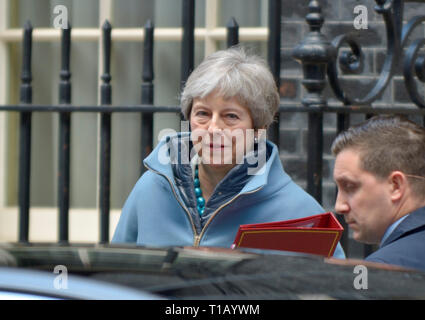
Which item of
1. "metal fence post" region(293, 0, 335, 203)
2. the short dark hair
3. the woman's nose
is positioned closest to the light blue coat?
the woman's nose

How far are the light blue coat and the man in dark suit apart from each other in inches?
9.3

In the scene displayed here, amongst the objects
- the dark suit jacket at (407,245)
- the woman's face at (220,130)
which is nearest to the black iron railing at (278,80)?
the woman's face at (220,130)

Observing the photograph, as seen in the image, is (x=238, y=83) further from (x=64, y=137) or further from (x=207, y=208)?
(x=64, y=137)

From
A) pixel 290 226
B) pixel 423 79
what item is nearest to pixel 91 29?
pixel 423 79

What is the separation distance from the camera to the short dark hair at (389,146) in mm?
2541

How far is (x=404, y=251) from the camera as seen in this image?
85.3 inches

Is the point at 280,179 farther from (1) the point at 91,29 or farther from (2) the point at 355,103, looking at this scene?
(1) the point at 91,29

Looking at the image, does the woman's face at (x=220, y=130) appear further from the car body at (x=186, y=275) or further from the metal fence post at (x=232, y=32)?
the car body at (x=186, y=275)

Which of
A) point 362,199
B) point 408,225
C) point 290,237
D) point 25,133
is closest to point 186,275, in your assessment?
point 290,237

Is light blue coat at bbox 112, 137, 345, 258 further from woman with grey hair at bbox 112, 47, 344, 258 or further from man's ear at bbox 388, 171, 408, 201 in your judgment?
man's ear at bbox 388, 171, 408, 201

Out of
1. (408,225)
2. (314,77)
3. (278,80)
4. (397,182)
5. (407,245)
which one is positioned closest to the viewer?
(407,245)

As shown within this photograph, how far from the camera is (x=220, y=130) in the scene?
2762 mm

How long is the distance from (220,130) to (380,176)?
55 cm

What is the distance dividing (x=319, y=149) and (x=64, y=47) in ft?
3.87
